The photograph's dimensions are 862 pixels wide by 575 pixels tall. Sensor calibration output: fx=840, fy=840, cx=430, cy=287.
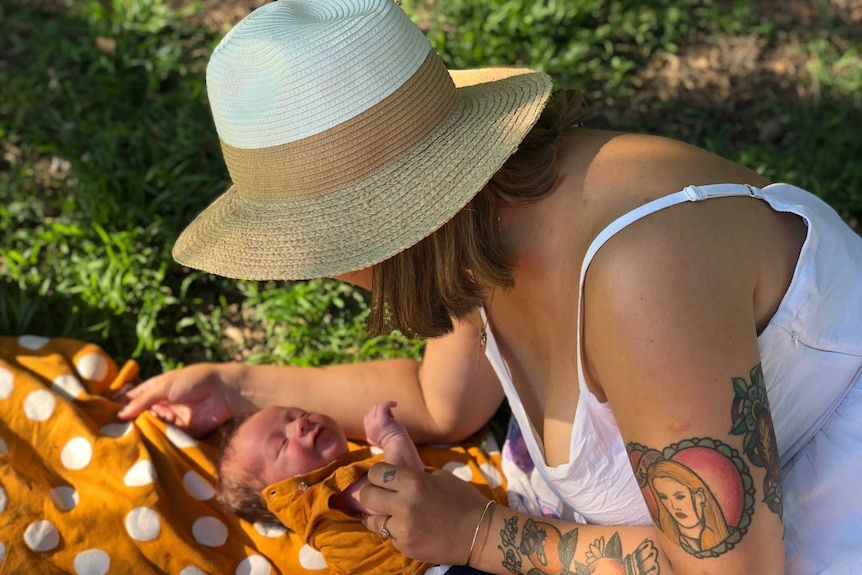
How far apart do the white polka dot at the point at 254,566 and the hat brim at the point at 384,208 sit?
4.13 ft

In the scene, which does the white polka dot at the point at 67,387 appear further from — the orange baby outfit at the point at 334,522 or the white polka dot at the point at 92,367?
the orange baby outfit at the point at 334,522

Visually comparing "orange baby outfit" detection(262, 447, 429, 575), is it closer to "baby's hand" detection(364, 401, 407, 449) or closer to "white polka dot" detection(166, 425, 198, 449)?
A: "baby's hand" detection(364, 401, 407, 449)

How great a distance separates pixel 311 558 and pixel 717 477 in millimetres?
1485

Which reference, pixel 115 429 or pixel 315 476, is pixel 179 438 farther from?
pixel 315 476

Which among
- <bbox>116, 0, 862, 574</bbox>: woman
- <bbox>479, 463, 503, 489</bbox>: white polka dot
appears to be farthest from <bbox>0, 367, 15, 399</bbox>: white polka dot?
<bbox>479, 463, 503, 489</bbox>: white polka dot

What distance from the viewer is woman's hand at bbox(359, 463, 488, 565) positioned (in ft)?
6.82

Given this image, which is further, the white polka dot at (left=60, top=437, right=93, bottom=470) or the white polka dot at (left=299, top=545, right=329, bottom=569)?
the white polka dot at (left=60, top=437, right=93, bottom=470)

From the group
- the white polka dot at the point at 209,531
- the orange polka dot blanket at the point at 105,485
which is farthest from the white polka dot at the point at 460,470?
the white polka dot at the point at 209,531

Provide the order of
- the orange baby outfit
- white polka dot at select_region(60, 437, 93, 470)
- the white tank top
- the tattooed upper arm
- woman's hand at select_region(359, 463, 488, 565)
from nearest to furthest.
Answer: the tattooed upper arm < the white tank top < woman's hand at select_region(359, 463, 488, 565) < the orange baby outfit < white polka dot at select_region(60, 437, 93, 470)

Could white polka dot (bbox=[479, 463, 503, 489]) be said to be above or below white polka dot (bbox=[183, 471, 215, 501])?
below

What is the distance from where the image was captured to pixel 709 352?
1427 mm

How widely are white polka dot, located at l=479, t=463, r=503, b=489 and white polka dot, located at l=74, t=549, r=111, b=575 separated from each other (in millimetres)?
1188

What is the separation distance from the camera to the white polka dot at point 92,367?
295 cm

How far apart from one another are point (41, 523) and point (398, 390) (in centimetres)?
116
